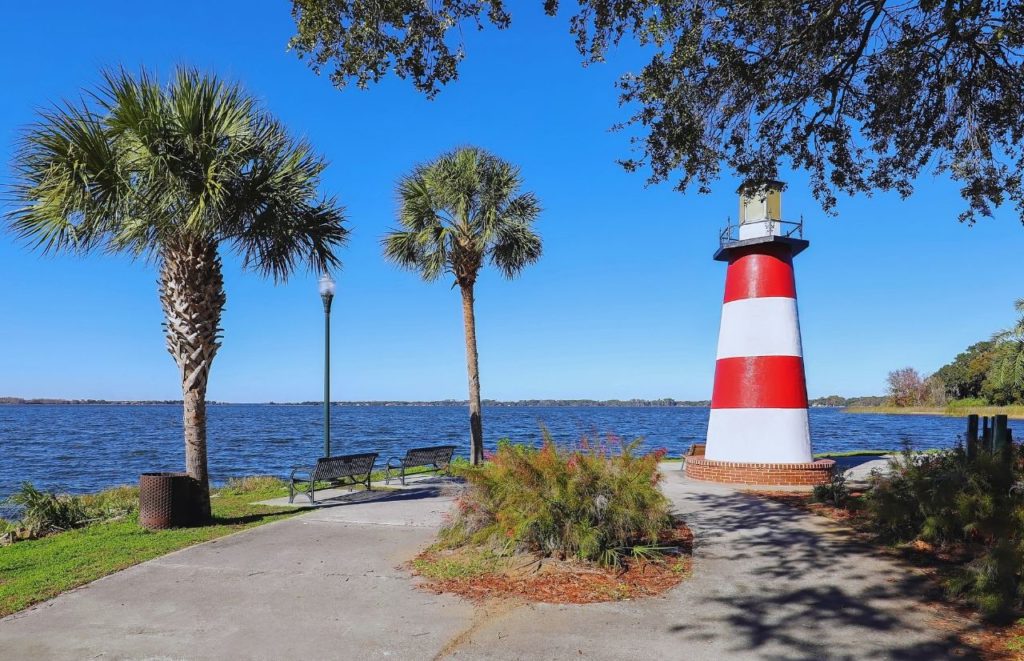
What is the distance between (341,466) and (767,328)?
8871 mm

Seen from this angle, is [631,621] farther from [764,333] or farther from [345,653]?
[764,333]

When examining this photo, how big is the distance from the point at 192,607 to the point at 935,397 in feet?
358

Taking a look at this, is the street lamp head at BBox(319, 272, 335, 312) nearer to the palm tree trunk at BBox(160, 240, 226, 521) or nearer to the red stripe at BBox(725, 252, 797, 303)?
the palm tree trunk at BBox(160, 240, 226, 521)

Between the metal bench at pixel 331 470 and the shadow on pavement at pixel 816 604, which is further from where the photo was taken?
the metal bench at pixel 331 470

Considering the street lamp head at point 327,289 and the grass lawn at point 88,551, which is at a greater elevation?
the street lamp head at point 327,289

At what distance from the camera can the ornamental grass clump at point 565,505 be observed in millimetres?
6945

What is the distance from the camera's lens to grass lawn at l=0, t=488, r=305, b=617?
657 centimetres

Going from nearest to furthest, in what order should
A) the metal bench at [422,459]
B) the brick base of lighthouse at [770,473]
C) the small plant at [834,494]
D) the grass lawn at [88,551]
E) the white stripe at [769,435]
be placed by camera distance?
the grass lawn at [88,551], the small plant at [834,494], the brick base of lighthouse at [770,473], the white stripe at [769,435], the metal bench at [422,459]

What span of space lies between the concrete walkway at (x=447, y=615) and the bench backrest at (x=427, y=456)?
6.23m

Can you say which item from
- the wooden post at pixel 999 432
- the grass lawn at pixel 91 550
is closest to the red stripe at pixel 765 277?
the wooden post at pixel 999 432

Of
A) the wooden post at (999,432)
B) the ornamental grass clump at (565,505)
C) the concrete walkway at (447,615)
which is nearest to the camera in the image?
the concrete walkway at (447,615)

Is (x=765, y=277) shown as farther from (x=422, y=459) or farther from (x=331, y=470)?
(x=331, y=470)

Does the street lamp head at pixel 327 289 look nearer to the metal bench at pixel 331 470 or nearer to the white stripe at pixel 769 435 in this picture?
the metal bench at pixel 331 470

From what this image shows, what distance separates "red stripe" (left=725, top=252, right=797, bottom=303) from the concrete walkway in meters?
6.93
